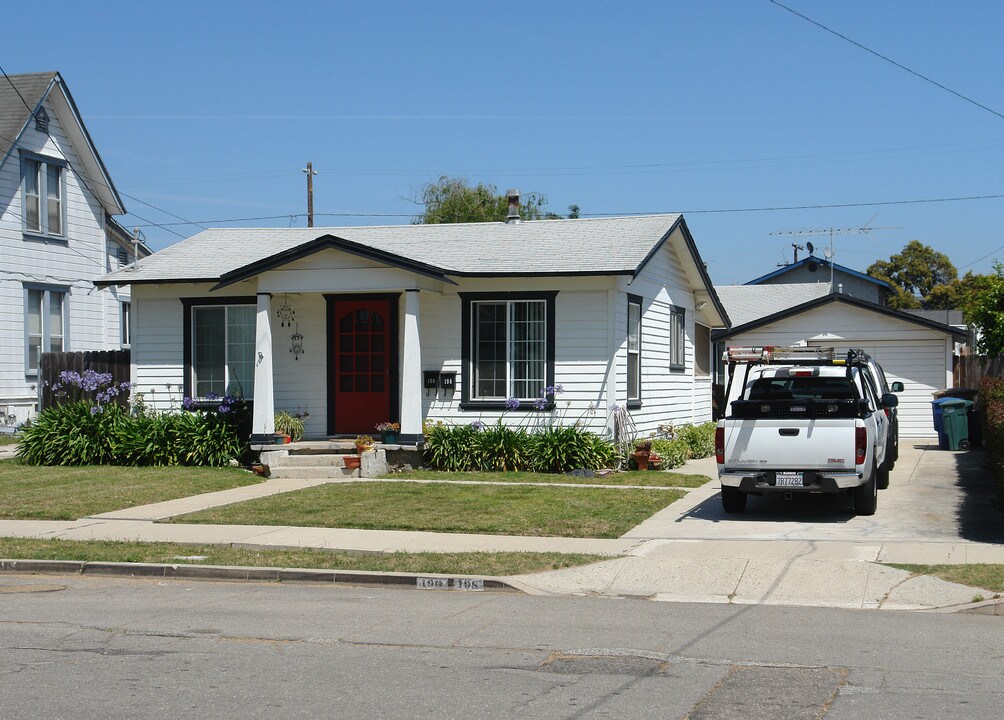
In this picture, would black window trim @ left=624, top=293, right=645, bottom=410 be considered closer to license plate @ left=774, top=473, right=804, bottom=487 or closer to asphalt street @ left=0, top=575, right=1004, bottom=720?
license plate @ left=774, top=473, right=804, bottom=487

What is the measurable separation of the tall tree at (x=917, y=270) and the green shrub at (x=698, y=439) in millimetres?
57966

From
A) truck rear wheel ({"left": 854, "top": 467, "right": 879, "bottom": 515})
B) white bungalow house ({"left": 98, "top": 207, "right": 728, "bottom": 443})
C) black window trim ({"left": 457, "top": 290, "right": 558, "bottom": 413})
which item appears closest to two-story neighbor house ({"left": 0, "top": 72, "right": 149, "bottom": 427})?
white bungalow house ({"left": 98, "top": 207, "right": 728, "bottom": 443})

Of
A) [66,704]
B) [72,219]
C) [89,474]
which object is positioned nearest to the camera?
[66,704]

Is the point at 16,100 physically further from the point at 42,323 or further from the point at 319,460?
the point at 319,460

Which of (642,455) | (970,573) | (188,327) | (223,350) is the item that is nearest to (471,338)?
(642,455)

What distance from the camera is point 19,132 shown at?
26.5 metres

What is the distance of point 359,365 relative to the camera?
A: 68.9 feet

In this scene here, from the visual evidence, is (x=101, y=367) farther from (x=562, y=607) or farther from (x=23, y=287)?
(x=562, y=607)

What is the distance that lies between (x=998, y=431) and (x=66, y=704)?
10.9 metres

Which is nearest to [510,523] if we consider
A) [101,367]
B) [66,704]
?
[66,704]

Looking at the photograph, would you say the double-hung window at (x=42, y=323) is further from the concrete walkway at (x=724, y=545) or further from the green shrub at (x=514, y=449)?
the concrete walkway at (x=724, y=545)

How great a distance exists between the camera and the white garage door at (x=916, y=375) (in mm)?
27672

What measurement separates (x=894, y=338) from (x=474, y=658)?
22713 mm

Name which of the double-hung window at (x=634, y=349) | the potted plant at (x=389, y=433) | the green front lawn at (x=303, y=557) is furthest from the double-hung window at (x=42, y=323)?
the green front lawn at (x=303, y=557)
